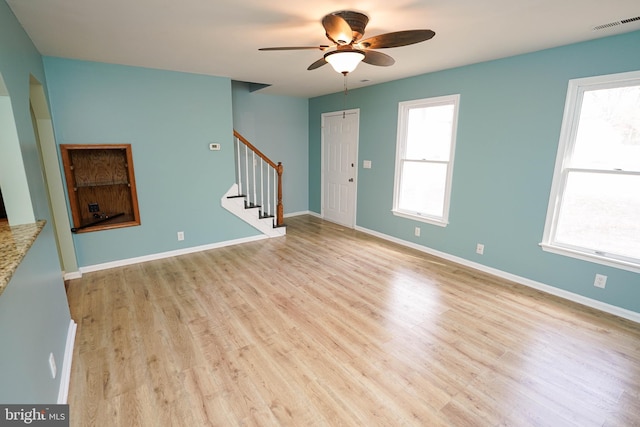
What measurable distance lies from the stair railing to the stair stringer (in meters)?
0.09

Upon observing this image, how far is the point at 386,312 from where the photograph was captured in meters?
2.77

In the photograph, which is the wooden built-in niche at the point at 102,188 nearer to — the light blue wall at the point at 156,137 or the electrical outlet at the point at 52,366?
the light blue wall at the point at 156,137

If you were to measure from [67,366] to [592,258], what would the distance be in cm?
440

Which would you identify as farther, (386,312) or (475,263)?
(475,263)

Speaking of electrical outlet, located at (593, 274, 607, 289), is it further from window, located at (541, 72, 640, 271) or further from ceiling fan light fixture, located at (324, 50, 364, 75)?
ceiling fan light fixture, located at (324, 50, 364, 75)

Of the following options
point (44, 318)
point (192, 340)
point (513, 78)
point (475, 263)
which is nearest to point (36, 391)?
point (44, 318)

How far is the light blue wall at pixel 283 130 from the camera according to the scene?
550 centimetres

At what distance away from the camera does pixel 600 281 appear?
2.79 m

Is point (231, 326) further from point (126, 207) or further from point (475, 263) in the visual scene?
point (475, 263)

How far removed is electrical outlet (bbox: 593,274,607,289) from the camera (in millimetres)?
2764

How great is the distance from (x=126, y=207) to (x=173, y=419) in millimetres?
3268

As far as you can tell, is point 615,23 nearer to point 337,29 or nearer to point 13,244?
point 337,29

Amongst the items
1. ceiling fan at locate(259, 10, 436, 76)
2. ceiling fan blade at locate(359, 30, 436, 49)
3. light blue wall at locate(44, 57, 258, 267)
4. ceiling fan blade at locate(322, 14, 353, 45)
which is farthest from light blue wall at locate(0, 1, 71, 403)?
ceiling fan blade at locate(359, 30, 436, 49)

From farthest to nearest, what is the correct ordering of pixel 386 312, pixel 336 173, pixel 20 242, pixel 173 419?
1. pixel 336 173
2. pixel 386 312
3. pixel 173 419
4. pixel 20 242
